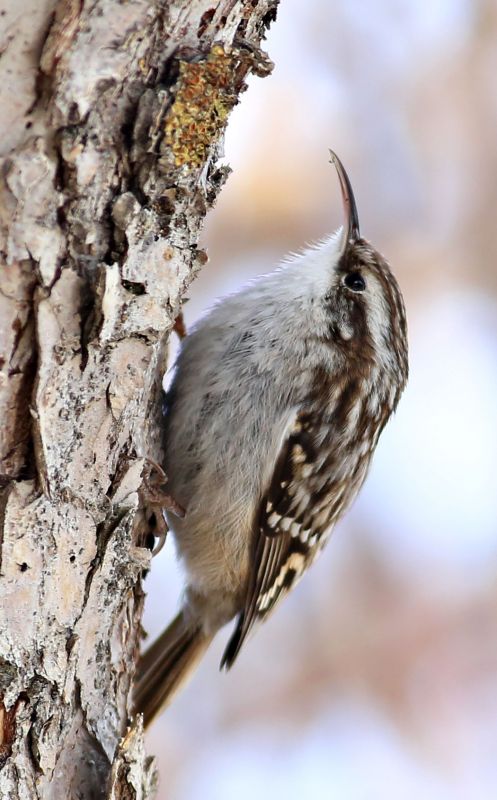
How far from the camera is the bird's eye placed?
89.2 inches

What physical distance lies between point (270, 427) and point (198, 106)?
2.96 ft

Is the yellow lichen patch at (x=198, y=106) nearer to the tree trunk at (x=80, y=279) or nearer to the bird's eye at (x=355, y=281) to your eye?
the tree trunk at (x=80, y=279)

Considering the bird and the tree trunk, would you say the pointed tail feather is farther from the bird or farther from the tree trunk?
the tree trunk

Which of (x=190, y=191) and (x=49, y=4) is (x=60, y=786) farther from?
(x=49, y=4)

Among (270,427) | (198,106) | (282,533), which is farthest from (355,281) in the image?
(198,106)


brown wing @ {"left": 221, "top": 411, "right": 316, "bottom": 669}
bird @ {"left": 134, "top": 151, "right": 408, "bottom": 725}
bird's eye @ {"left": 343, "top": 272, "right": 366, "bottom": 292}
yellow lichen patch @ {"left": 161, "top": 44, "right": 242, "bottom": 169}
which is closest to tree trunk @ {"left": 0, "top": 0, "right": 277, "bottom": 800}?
yellow lichen patch @ {"left": 161, "top": 44, "right": 242, "bottom": 169}

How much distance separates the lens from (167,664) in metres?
2.29

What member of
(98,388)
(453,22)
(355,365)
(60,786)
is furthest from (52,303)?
(453,22)

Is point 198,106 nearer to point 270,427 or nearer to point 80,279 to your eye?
point 80,279

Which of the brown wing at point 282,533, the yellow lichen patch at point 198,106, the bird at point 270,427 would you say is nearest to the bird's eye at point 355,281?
the bird at point 270,427

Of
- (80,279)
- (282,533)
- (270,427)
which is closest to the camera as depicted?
(80,279)

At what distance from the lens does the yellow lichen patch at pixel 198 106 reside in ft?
4.28

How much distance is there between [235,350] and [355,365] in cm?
33

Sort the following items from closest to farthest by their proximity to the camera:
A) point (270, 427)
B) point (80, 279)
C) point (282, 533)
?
1. point (80, 279)
2. point (270, 427)
3. point (282, 533)
